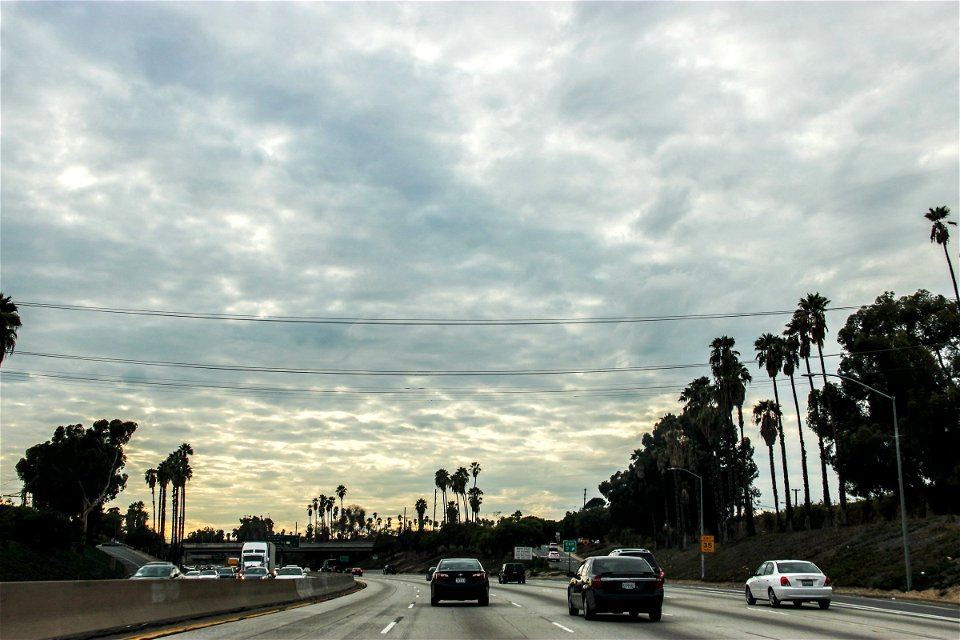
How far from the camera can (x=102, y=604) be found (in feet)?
52.5

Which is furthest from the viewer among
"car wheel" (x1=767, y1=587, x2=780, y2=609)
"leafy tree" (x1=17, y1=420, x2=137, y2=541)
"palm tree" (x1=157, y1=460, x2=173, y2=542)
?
"palm tree" (x1=157, y1=460, x2=173, y2=542)

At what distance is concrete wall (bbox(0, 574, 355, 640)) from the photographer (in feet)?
43.0

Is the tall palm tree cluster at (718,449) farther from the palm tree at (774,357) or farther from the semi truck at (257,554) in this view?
the semi truck at (257,554)

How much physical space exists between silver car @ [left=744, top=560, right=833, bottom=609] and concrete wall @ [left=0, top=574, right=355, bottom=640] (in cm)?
1707

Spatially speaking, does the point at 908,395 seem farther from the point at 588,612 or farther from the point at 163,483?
the point at 163,483

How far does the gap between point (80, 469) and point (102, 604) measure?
93504mm

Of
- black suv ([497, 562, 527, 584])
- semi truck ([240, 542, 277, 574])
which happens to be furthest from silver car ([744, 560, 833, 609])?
black suv ([497, 562, 527, 584])

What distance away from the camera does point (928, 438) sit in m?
59.5

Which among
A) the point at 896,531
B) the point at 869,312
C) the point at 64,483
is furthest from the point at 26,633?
the point at 64,483

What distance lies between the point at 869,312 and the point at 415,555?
134273 mm

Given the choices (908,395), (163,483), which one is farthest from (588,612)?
(163,483)

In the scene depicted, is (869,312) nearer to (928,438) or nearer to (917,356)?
(917,356)

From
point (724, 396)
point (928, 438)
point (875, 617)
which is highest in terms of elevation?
point (724, 396)

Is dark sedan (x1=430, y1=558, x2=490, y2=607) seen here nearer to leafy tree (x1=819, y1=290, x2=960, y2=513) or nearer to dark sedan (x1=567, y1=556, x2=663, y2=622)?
dark sedan (x1=567, y1=556, x2=663, y2=622)
